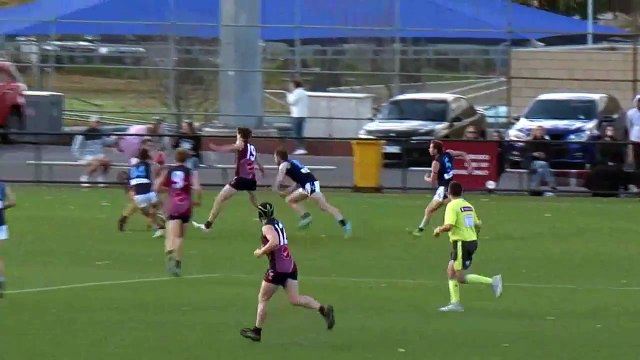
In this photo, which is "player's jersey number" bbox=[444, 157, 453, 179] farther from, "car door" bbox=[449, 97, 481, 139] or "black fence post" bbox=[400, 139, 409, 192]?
"car door" bbox=[449, 97, 481, 139]

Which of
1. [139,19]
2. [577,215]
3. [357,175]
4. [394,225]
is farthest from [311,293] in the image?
[139,19]

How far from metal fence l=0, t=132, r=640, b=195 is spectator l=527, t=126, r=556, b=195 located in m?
0.03

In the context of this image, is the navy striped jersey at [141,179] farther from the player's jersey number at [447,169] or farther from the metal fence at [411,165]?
the metal fence at [411,165]

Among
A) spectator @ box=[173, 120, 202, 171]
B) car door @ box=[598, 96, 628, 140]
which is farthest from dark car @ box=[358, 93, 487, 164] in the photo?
spectator @ box=[173, 120, 202, 171]

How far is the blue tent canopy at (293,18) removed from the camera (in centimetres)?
3541

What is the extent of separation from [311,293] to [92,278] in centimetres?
309

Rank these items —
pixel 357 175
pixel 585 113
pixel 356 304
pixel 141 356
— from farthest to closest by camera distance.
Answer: pixel 585 113 → pixel 357 175 → pixel 356 304 → pixel 141 356

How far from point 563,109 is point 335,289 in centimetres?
1638

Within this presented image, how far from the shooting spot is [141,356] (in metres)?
12.3

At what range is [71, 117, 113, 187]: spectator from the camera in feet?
95.3

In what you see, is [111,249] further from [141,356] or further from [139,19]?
[139,19]

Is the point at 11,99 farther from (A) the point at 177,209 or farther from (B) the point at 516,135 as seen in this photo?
(A) the point at 177,209

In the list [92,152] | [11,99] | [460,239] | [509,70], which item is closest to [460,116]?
[509,70]

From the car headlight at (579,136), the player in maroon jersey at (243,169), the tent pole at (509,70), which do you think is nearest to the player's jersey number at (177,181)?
the player in maroon jersey at (243,169)
